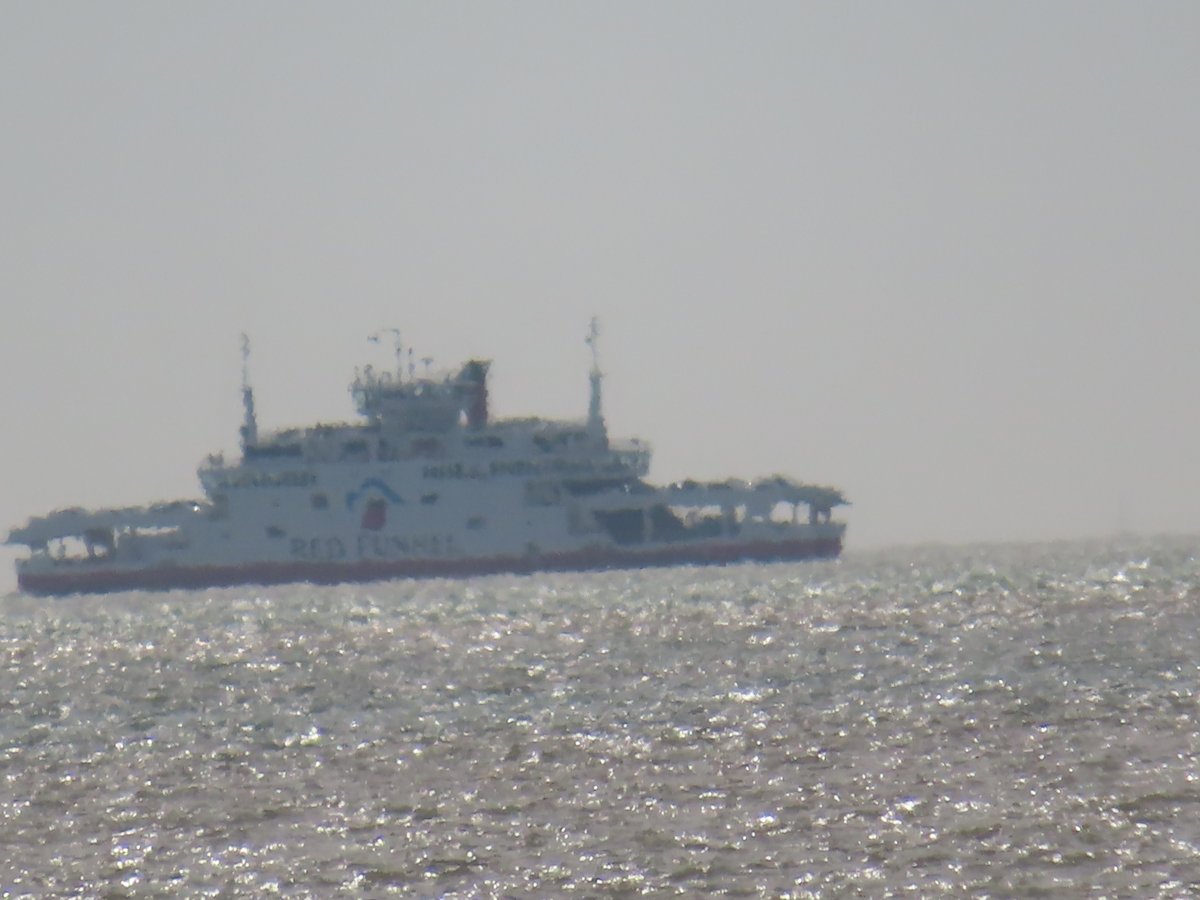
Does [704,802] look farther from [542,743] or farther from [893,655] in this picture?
[893,655]

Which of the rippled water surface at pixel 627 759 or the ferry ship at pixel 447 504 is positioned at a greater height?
the ferry ship at pixel 447 504

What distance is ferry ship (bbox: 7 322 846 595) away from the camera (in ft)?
298

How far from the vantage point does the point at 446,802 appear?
90.8ft

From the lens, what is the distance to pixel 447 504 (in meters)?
90.6

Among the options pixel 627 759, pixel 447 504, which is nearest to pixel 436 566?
pixel 447 504

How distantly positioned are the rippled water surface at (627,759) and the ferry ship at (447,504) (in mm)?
27178

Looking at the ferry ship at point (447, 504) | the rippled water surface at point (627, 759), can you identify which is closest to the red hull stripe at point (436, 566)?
the ferry ship at point (447, 504)

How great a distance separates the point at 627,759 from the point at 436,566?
61073 mm

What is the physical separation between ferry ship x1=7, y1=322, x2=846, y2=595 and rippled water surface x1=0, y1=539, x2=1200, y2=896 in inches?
1070

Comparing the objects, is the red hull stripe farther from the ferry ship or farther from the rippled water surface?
the rippled water surface

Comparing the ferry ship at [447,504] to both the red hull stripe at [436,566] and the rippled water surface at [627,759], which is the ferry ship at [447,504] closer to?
the red hull stripe at [436,566]

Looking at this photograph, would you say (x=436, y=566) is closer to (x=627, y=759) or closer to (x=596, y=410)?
(x=596, y=410)

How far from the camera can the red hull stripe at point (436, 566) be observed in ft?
299

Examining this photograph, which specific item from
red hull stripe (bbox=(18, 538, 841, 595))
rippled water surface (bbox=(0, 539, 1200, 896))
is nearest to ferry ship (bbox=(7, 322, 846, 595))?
red hull stripe (bbox=(18, 538, 841, 595))
